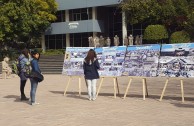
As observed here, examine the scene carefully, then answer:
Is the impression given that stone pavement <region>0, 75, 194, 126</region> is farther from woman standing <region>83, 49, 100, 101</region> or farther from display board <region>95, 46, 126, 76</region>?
display board <region>95, 46, 126, 76</region>

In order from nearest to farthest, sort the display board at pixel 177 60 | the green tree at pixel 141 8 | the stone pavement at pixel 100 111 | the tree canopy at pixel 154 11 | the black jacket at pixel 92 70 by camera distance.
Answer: the stone pavement at pixel 100 111
the display board at pixel 177 60
the black jacket at pixel 92 70
the tree canopy at pixel 154 11
the green tree at pixel 141 8

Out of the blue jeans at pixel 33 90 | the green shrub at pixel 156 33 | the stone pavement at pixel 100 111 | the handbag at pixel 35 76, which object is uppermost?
the green shrub at pixel 156 33

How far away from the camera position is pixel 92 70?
12.9 m

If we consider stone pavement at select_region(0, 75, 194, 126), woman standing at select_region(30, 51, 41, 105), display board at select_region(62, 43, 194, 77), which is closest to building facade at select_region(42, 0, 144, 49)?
display board at select_region(62, 43, 194, 77)

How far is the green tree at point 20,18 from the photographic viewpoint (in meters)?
41.2

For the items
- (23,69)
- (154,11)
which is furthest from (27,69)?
(154,11)

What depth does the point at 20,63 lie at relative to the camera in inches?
540

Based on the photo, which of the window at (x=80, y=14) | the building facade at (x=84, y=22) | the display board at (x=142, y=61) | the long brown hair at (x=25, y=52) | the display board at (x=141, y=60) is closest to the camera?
the display board at (x=141, y=60)

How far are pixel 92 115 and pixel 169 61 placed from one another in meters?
3.44

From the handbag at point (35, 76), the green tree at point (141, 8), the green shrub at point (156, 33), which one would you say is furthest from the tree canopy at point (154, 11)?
the handbag at point (35, 76)

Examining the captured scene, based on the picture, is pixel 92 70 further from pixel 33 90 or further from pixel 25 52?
pixel 25 52

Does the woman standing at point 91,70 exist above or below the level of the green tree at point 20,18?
below

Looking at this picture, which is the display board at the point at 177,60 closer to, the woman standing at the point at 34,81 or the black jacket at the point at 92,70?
the black jacket at the point at 92,70

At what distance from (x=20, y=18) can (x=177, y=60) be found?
104 feet
